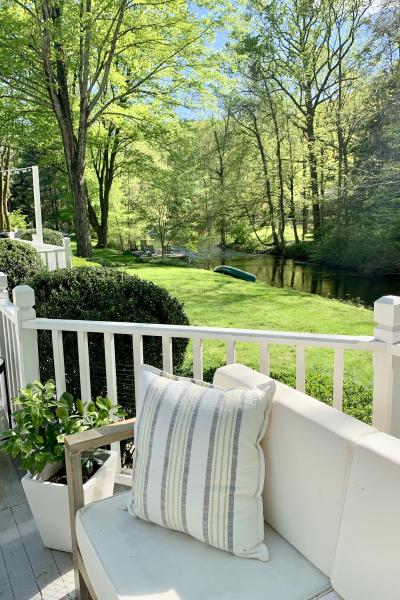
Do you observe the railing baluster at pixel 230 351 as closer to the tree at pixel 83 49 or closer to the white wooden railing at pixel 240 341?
the white wooden railing at pixel 240 341

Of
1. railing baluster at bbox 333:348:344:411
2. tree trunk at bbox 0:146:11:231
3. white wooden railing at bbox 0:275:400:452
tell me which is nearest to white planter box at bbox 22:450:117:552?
white wooden railing at bbox 0:275:400:452

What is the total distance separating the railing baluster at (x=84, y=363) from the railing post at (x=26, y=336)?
278 mm

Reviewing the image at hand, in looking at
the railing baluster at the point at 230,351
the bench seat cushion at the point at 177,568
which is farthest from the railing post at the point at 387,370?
the bench seat cushion at the point at 177,568

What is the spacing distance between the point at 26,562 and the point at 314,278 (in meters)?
15.2

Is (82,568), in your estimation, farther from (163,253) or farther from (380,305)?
(163,253)

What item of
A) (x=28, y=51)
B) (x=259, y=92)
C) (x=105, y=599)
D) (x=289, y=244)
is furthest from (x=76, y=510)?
(x=259, y=92)

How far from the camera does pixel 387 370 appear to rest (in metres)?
1.80

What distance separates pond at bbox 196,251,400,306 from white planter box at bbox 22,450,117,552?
11.8 meters

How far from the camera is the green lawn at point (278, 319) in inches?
171

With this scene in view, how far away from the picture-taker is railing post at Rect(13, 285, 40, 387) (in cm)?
230

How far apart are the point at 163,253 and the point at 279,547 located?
69.5ft

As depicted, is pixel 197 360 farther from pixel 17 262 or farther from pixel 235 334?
pixel 17 262

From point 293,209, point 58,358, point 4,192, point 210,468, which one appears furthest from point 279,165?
point 210,468

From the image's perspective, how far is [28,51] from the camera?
1091 cm
